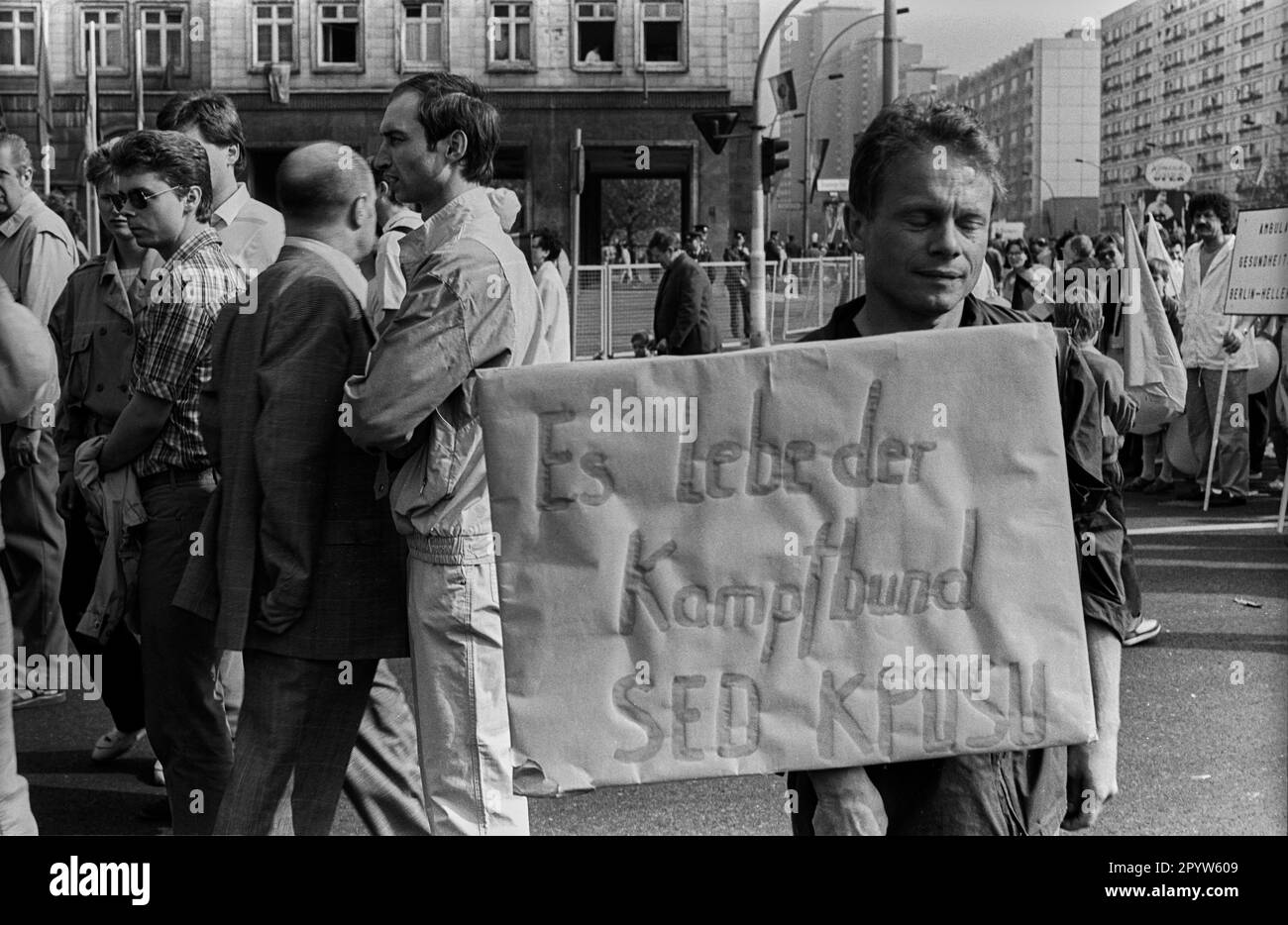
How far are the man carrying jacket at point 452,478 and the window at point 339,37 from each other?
24183 millimetres

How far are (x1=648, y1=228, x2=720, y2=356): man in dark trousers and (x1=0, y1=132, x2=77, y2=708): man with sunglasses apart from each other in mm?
7365

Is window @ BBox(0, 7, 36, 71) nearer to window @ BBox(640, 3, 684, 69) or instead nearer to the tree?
window @ BBox(640, 3, 684, 69)

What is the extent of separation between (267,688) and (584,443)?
1.41 meters

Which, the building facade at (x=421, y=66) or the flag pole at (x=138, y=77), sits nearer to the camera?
the flag pole at (x=138, y=77)

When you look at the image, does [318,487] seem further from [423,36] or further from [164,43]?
[164,43]

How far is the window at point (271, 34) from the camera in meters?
26.1

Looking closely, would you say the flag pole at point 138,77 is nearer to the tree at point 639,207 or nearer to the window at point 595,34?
the window at point 595,34

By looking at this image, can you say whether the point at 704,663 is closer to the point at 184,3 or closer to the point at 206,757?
the point at 206,757

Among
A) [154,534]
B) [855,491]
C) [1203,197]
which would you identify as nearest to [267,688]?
[154,534]

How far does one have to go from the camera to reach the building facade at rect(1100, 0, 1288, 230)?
7.69 metres

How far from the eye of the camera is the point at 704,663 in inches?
106

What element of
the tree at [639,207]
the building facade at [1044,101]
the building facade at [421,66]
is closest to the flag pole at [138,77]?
the building facade at [421,66]

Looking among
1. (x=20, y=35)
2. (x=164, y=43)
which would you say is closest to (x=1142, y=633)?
(x=20, y=35)

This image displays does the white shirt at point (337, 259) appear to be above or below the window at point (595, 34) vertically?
below
